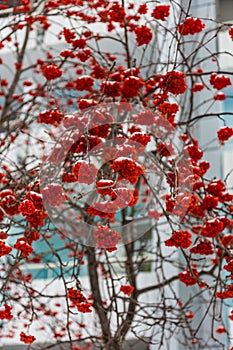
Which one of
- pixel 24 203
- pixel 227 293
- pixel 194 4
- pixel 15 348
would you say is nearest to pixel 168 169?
pixel 227 293

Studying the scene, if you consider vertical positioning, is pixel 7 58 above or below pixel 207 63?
above

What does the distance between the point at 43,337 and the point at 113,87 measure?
380cm

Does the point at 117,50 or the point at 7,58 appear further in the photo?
the point at 7,58

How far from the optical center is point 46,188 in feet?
5.42

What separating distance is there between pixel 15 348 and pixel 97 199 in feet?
14.7

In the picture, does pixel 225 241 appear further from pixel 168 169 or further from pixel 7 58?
pixel 7 58

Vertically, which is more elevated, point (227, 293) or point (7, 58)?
point (7, 58)

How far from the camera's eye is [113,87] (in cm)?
212

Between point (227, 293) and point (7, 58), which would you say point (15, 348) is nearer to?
point (7, 58)

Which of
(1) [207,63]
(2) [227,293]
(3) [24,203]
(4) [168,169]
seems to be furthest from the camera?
(1) [207,63]

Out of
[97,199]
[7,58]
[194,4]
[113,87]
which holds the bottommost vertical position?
[97,199]

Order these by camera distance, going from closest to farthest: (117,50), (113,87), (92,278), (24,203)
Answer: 1. (24,203)
2. (113,87)
3. (92,278)
4. (117,50)

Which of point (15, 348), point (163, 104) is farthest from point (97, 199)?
point (15, 348)

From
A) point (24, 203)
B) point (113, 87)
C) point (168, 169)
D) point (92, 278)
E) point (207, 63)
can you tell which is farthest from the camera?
point (207, 63)
